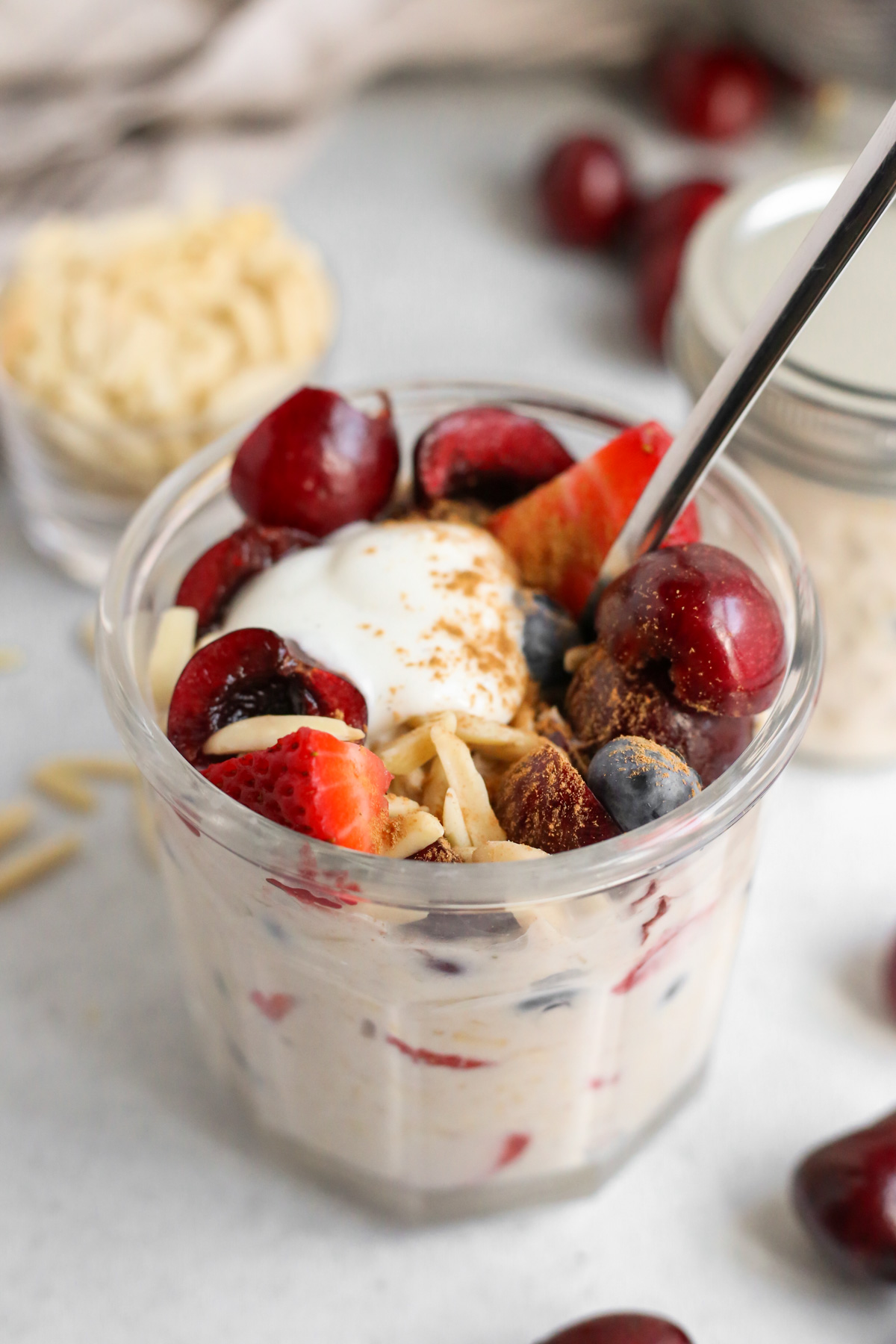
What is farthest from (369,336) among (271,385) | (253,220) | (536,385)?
(536,385)

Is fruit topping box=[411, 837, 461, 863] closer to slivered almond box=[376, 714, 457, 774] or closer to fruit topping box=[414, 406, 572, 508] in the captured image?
slivered almond box=[376, 714, 457, 774]

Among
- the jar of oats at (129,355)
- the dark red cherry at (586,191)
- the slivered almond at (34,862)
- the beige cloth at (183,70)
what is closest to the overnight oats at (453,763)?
the slivered almond at (34,862)

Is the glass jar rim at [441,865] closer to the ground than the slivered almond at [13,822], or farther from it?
farther from it

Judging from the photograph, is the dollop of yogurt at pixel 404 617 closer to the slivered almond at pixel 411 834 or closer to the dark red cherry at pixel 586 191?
the slivered almond at pixel 411 834

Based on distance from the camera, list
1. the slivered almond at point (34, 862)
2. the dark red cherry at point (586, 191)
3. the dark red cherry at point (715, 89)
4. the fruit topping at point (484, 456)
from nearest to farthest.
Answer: the fruit topping at point (484, 456) < the slivered almond at point (34, 862) < the dark red cherry at point (586, 191) < the dark red cherry at point (715, 89)

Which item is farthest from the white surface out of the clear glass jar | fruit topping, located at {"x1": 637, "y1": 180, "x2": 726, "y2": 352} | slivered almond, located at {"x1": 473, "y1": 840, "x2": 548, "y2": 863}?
fruit topping, located at {"x1": 637, "y1": 180, "x2": 726, "y2": 352}

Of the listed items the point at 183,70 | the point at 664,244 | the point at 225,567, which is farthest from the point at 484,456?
the point at 183,70

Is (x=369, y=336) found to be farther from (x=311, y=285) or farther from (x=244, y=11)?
(x=244, y=11)
